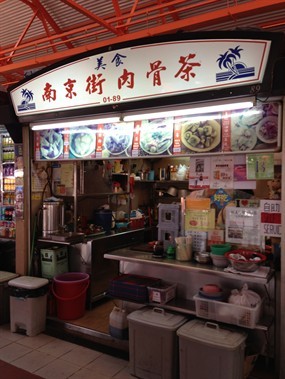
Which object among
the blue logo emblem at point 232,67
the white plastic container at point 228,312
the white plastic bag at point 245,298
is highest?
the blue logo emblem at point 232,67

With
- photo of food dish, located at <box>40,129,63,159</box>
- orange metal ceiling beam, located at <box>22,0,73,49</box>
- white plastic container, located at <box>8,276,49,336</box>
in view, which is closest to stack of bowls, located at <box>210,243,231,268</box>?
white plastic container, located at <box>8,276,49,336</box>

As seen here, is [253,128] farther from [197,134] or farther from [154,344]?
[154,344]

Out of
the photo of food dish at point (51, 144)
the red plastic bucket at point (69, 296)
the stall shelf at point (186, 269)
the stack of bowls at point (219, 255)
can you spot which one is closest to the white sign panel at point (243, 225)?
the stack of bowls at point (219, 255)

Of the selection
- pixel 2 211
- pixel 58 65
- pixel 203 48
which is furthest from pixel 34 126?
pixel 2 211

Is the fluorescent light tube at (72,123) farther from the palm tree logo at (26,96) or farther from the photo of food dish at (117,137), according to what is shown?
the palm tree logo at (26,96)

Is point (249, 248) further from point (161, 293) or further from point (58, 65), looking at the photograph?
point (58, 65)

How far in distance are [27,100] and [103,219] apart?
2338 millimetres

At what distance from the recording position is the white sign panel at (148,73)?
2.63m

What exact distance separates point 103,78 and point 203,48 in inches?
42.5

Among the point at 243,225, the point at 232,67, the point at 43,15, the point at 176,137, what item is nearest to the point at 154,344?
the point at 243,225

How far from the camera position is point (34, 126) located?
4.20 metres

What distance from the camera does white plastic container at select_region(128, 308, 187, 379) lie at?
115 inches

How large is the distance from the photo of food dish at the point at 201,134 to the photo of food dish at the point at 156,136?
0.17m

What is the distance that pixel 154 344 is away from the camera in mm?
2979
